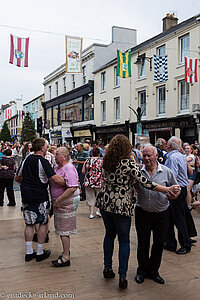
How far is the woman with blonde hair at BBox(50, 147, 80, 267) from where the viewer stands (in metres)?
4.23

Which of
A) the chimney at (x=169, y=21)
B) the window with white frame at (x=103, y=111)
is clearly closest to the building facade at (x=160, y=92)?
the chimney at (x=169, y=21)

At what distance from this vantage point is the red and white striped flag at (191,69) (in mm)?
15839

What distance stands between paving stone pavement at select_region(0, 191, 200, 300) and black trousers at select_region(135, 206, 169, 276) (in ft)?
0.78

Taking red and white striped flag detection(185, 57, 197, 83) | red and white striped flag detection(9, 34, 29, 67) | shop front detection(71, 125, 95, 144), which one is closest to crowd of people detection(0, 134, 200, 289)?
red and white striped flag detection(9, 34, 29, 67)

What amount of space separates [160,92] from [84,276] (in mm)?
16975

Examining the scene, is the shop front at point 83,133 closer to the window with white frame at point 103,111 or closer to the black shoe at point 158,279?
the window with white frame at point 103,111

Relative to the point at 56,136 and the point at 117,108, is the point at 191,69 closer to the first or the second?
the point at 117,108

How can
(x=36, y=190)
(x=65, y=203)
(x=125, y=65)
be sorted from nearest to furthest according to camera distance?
(x=65, y=203) → (x=36, y=190) → (x=125, y=65)

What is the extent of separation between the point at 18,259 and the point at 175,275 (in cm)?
239

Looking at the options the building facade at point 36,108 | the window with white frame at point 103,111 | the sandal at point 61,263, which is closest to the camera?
the sandal at point 61,263

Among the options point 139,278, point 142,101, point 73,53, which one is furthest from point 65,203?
point 142,101

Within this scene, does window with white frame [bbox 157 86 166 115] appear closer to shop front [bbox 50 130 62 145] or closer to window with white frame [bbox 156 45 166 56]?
window with white frame [bbox 156 45 166 56]

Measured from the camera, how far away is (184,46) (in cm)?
1761

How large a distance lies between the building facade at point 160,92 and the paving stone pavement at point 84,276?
12.8m
